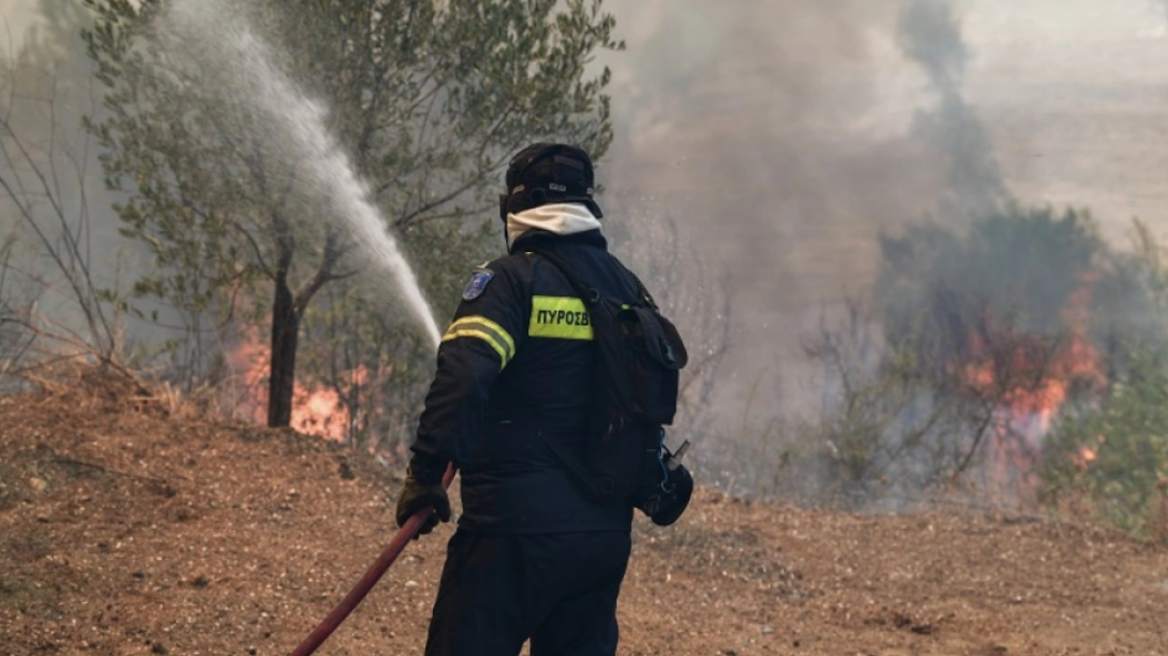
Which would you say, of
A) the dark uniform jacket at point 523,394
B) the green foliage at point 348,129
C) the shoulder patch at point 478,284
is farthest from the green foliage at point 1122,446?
the shoulder patch at point 478,284

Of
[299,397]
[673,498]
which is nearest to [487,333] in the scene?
[673,498]

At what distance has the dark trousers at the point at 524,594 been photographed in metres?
3.39

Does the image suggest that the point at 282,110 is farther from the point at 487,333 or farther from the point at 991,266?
the point at 991,266

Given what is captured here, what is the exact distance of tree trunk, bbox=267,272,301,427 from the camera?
7852 mm

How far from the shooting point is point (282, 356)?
7957mm

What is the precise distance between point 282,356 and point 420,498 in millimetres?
4815

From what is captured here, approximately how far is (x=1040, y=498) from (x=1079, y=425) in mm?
4428

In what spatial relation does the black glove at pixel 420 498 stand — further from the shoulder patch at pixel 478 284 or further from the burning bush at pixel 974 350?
the burning bush at pixel 974 350

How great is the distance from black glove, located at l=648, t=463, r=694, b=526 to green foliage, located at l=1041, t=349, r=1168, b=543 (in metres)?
9.28

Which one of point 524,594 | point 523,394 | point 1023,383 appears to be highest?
point 1023,383

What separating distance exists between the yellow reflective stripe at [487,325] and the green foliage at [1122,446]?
32.9 feet

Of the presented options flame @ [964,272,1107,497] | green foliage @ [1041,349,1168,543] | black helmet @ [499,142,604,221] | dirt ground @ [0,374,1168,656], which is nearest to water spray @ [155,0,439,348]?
dirt ground @ [0,374,1168,656]

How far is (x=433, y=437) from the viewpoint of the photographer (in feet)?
10.8

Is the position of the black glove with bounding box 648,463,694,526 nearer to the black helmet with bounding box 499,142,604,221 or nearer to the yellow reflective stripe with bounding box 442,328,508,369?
the yellow reflective stripe with bounding box 442,328,508,369
